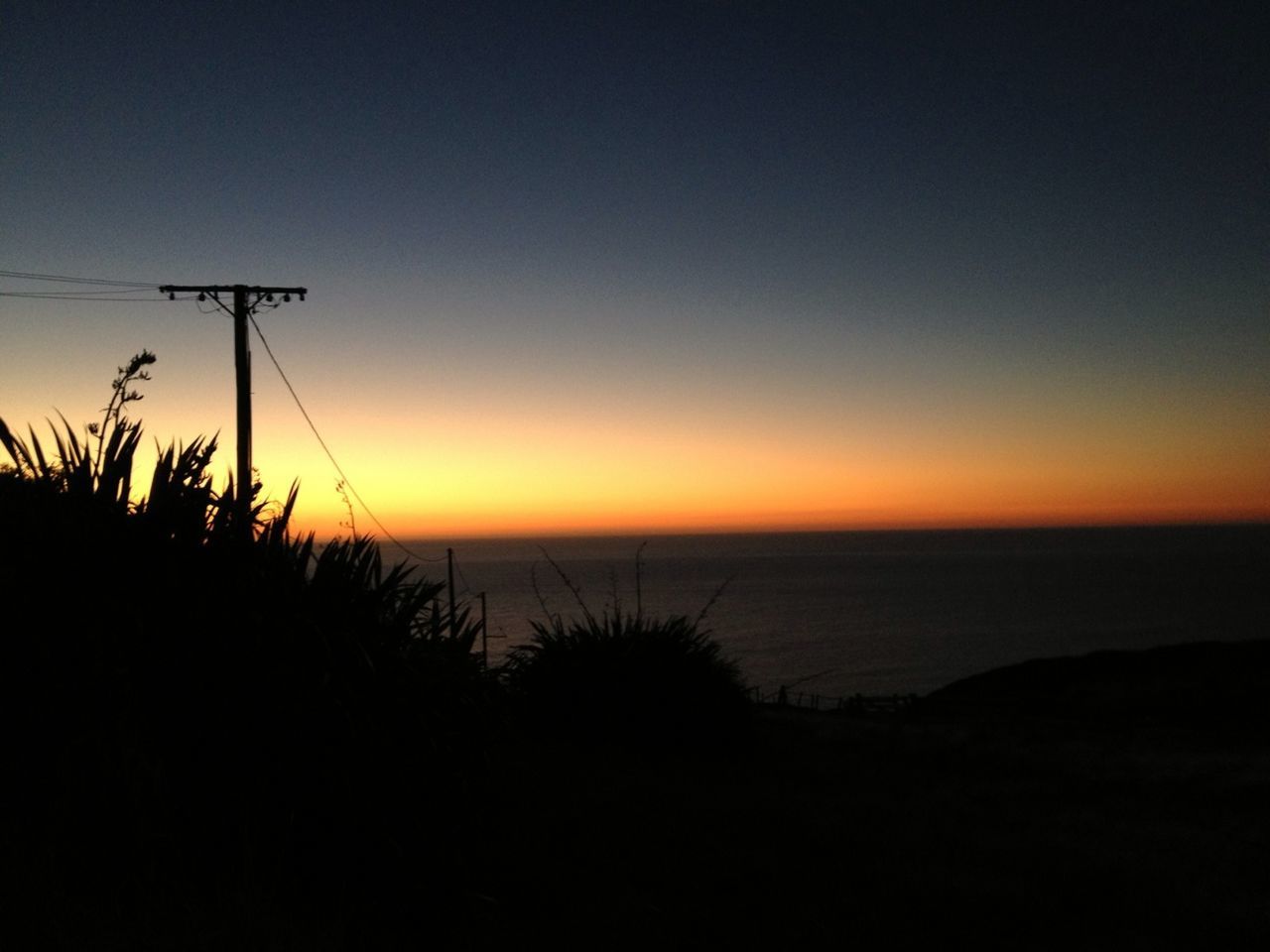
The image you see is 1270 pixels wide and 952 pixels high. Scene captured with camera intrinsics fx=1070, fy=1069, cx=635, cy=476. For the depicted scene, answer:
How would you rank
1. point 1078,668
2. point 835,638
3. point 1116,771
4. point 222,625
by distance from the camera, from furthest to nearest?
point 835,638
point 1078,668
point 1116,771
point 222,625

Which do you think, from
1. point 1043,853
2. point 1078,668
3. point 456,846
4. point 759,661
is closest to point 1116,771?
point 1043,853

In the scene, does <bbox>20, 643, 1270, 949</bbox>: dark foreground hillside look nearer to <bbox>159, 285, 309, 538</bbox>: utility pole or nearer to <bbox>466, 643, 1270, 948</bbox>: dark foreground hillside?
<bbox>466, 643, 1270, 948</bbox>: dark foreground hillside

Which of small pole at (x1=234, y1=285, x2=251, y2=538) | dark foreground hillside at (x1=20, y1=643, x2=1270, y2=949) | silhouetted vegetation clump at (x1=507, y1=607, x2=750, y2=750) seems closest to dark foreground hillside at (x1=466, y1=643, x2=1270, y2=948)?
dark foreground hillside at (x1=20, y1=643, x2=1270, y2=949)

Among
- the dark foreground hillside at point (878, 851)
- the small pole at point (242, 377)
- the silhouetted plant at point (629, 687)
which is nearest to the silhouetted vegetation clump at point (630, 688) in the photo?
the silhouetted plant at point (629, 687)

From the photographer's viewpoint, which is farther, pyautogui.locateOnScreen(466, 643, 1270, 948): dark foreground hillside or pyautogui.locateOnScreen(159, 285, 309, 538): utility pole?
pyautogui.locateOnScreen(159, 285, 309, 538): utility pole

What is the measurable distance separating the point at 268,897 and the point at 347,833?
73cm

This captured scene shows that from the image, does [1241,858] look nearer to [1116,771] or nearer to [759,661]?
[1116,771]

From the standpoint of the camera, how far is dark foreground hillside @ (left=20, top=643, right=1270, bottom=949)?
5.77 m

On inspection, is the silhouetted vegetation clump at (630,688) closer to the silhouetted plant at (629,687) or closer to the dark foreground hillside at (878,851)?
the silhouetted plant at (629,687)

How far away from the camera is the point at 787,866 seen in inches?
315

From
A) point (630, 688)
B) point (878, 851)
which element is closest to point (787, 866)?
point (878, 851)

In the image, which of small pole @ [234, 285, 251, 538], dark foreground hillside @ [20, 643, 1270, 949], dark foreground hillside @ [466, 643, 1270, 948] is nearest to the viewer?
dark foreground hillside @ [20, 643, 1270, 949]

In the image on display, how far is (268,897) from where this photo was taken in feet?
17.7

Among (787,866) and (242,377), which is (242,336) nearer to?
(242,377)
